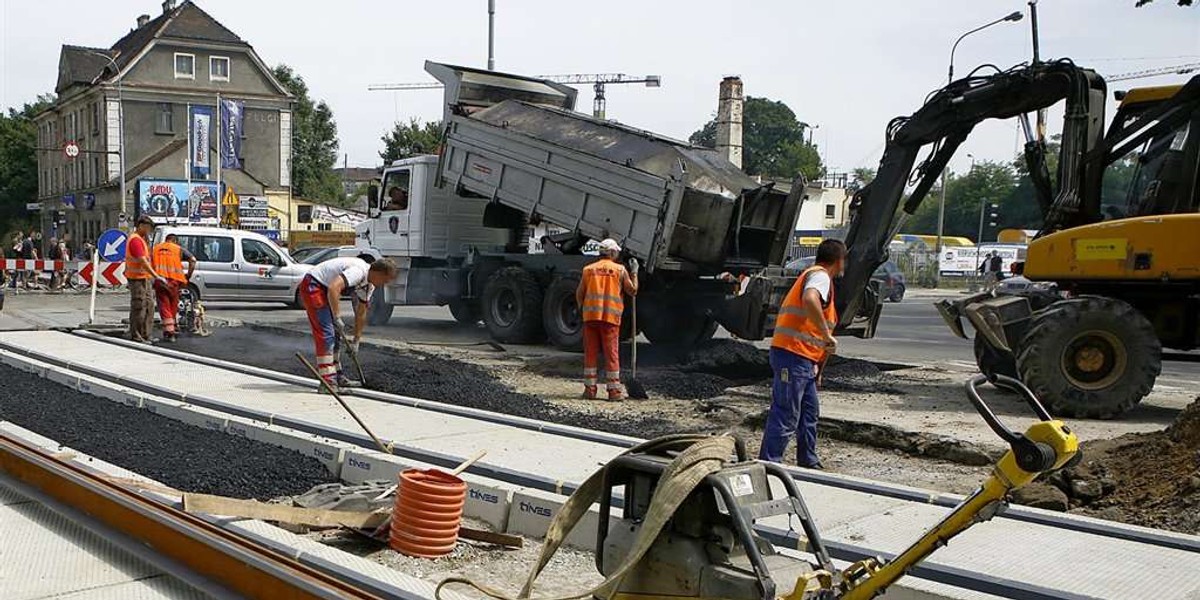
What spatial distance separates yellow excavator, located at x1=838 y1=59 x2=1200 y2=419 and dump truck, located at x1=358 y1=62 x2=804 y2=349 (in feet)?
7.30

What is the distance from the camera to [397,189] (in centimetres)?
1750

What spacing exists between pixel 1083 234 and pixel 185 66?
54008 millimetres

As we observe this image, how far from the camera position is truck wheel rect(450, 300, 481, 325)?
17.4 m

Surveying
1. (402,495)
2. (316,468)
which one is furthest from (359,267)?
(402,495)

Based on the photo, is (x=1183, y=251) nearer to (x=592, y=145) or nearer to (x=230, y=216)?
(x=592, y=145)

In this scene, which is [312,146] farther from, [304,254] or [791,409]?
[791,409]

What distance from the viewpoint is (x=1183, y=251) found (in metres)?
9.29

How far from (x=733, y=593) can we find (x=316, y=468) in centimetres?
400

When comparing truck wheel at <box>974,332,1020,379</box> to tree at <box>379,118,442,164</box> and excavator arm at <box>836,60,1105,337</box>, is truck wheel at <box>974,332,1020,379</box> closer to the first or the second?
excavator arm at <box>836,60,1105,337</box>

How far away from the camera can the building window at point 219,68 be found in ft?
184

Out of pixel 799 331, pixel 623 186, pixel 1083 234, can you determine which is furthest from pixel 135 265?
pixel 1083 234

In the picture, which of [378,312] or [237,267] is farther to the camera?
[237,267]

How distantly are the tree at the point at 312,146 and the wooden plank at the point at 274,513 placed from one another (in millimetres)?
71610

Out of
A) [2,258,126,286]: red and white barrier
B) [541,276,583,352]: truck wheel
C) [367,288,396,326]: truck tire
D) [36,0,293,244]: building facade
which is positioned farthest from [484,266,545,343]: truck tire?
[36,0,293,244]: building facade
